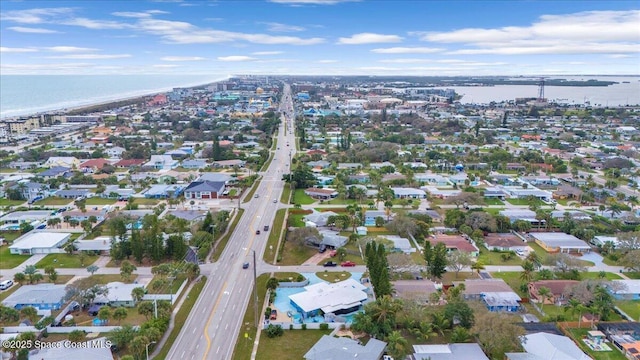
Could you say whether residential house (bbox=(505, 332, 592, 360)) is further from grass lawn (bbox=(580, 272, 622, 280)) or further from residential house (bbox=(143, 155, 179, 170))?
residential house (bbox=(143, 155, 179, 170))

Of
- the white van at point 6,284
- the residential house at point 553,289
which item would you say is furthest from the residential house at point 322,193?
the white van at point 6,284

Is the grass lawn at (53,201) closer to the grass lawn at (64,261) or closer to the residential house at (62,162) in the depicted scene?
the residential house at (62,162)

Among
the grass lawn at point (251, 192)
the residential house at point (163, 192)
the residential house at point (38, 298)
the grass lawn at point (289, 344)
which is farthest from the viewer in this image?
the residential house at point (163, 192)

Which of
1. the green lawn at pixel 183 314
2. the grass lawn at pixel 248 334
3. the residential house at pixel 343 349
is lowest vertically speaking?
the grass lawn at pixel 248 334

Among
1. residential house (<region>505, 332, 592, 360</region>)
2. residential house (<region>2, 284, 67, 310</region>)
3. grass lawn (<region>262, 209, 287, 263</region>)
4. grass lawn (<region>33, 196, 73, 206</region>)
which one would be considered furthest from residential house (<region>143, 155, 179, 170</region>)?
residential house (<region>505, 332, 592, 360</region>)

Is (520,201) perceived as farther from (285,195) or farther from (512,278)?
(285,195)

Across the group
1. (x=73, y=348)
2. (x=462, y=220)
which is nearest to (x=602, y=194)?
(x=462, y=220)
